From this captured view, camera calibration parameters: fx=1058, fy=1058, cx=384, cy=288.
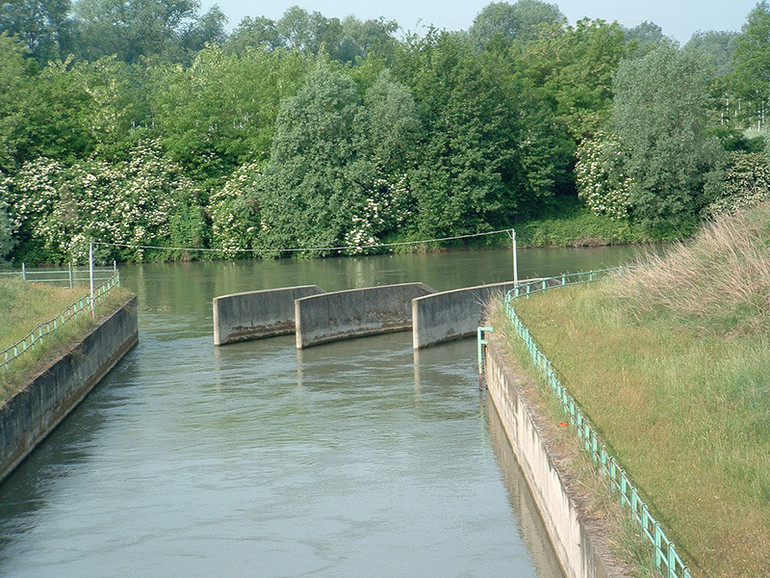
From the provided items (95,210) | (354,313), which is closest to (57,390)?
(354,313)

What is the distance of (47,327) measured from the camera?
27.9 metres

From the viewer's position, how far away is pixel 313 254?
220 feet

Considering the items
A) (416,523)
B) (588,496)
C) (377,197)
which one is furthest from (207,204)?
(588,496)

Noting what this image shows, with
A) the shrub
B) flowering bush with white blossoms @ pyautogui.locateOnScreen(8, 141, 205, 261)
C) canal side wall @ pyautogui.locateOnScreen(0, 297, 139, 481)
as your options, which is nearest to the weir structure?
canal side wall @ pyautogui.locateOnScreen(0, 297, 139, 481)

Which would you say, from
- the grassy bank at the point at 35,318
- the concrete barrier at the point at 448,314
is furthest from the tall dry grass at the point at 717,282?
the grassy bank at the point at 35,318

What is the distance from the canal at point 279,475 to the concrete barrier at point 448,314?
0.62 metres

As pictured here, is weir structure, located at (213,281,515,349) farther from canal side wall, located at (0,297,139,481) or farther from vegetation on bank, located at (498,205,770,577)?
vegetation on bank, located at (498,205,770,577)

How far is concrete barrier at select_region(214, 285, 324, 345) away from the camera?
118 ft

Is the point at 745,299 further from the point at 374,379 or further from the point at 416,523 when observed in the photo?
the point at 374,379

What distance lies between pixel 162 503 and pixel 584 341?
9651 mm

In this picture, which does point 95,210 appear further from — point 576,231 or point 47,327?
point 47,327

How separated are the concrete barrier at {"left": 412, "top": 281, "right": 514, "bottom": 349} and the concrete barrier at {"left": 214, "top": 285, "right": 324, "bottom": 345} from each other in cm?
545

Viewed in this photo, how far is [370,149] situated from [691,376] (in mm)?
51548

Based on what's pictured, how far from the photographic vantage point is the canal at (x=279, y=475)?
53.8 feet
